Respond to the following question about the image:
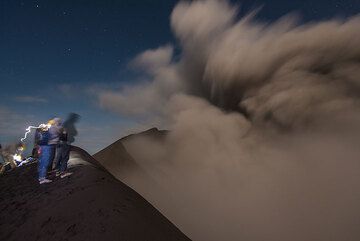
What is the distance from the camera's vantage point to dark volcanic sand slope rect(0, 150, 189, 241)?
6.49 meters

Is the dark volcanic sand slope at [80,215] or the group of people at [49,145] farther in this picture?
the group of people at [49,145]

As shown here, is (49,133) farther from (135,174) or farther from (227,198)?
(227,198)

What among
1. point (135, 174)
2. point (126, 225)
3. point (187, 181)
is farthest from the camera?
point (187, 181)

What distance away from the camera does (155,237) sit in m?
6.73

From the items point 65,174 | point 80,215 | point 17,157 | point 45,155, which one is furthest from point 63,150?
point 17,157

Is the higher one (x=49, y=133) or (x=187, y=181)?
(x=187, y=181)

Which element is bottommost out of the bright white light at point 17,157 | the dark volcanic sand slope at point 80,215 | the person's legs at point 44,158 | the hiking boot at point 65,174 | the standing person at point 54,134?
the dark volcanic sand slope at point 80,215

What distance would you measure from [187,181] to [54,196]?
161 m

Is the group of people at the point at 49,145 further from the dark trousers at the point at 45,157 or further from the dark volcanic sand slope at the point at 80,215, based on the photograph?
the dark volcanic sand slope at the point at 80,215

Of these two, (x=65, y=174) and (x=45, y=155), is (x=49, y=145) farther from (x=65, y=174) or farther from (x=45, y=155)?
(x=65, y=174)

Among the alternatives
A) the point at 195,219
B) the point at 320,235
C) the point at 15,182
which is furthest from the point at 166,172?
the point at 15,182

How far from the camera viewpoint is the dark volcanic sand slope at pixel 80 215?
649 centimetres

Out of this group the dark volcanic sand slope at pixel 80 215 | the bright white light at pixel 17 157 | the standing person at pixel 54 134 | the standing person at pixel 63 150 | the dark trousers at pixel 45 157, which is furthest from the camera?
the bright white light at pixel 17 157

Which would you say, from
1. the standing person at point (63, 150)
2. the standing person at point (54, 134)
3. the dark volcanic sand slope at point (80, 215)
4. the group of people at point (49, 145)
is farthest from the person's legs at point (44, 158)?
the standing person at point (63, 150)
